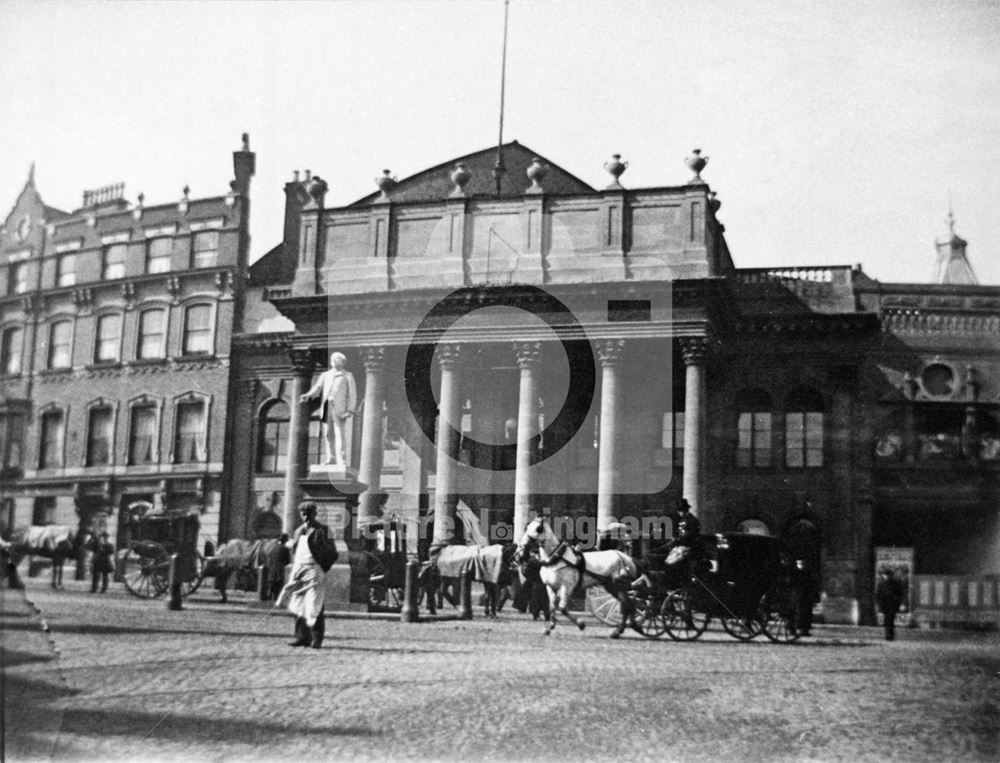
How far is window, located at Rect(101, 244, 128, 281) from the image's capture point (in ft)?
41.1

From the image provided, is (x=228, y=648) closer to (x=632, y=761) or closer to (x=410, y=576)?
(x=410, y=576)

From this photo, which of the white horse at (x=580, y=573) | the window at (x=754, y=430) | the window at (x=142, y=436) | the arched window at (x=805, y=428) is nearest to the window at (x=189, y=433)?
the window at (x=142, y=436)

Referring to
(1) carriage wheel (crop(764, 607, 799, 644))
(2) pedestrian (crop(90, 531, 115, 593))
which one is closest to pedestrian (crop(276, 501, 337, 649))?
(2) pedestrian (crop(90, 531, 115, 593))

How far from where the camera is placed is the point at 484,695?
843 cm

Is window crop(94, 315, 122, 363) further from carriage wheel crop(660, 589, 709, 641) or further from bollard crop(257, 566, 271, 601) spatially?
carriage wheel crop(660, 589, 709, 641)

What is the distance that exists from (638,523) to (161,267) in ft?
23.4

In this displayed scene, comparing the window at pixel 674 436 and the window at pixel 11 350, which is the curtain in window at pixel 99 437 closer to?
the window at pixel 11 350

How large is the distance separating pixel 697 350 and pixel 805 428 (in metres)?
1.98

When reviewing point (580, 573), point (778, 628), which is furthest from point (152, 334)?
point (778, 628)

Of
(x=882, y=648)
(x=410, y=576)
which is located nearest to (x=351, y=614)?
(x=410, y=576)

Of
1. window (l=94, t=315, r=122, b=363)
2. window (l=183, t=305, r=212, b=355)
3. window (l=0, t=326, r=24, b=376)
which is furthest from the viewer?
A: window (l=183, t=305, r=212, b=355)

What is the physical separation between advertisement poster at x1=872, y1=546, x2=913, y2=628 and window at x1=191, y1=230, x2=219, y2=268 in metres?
8.94

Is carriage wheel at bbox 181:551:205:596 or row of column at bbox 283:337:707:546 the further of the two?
row of column at bbox 283:337:707:546

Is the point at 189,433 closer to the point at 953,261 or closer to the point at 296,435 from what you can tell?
the point at 296,435
